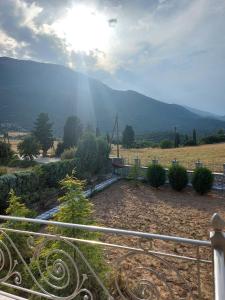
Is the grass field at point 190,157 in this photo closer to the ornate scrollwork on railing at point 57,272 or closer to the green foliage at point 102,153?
the green foliage at point 102,153

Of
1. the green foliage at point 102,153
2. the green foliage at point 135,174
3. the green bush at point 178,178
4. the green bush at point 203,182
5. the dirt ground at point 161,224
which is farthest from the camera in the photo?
the green foliage at point 102,153

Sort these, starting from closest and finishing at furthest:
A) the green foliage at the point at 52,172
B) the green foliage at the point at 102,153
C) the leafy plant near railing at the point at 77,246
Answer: the leafy plant near railing at the point at 77,246 < the green foliage at the point at 52,172 < the green foliage at the point at 102,153

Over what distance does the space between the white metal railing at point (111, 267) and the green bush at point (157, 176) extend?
6371mm

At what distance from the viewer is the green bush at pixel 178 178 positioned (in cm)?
1226

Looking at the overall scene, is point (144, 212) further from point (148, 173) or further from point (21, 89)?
point (21, 89)

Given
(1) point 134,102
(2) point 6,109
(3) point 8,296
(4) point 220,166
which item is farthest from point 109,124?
(3) point 8,296

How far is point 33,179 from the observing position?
33.4ft

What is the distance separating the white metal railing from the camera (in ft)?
6.86

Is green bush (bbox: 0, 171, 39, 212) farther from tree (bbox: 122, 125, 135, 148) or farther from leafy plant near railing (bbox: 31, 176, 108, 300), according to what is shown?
tree (bbox: 122, 125, 135, 148)

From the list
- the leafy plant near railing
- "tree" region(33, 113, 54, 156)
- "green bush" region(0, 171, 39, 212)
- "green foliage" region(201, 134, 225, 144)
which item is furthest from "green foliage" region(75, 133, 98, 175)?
"green foliage" region(201, 134, 225, 144)

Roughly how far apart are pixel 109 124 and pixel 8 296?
96.2 metres

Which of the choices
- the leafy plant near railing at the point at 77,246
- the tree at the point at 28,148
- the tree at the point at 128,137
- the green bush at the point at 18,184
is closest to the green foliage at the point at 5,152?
the tree at the point at 28,148

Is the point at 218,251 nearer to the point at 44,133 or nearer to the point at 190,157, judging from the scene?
the point at 190,157

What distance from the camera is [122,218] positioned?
841 cm
